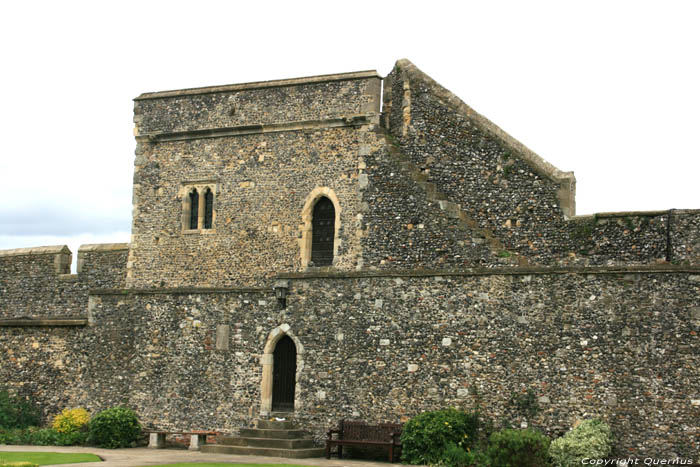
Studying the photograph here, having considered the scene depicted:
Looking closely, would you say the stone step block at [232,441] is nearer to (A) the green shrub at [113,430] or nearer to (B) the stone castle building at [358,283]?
(B) the stone castle building at [358,283]

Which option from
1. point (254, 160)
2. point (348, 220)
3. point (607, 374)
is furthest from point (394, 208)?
point (607, 374)

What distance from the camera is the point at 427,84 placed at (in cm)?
2250

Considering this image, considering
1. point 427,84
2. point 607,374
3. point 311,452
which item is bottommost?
point 311,452

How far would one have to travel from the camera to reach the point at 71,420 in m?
23.2

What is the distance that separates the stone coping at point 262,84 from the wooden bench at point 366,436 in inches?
334

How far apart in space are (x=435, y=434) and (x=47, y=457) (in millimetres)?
7988

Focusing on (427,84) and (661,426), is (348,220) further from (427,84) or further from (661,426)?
(661,426)

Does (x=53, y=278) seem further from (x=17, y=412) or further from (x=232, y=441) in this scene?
(x=232, y=441)

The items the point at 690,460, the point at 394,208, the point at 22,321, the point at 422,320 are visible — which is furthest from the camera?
the point at 22,321

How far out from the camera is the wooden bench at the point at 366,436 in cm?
1955

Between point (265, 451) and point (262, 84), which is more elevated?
point (262, 84)

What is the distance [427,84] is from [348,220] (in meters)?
3.82

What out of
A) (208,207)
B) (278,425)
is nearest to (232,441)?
(278,425)

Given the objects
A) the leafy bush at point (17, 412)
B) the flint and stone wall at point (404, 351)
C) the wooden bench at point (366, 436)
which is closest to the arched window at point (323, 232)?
the flint and stone wall at point (404, 351)
